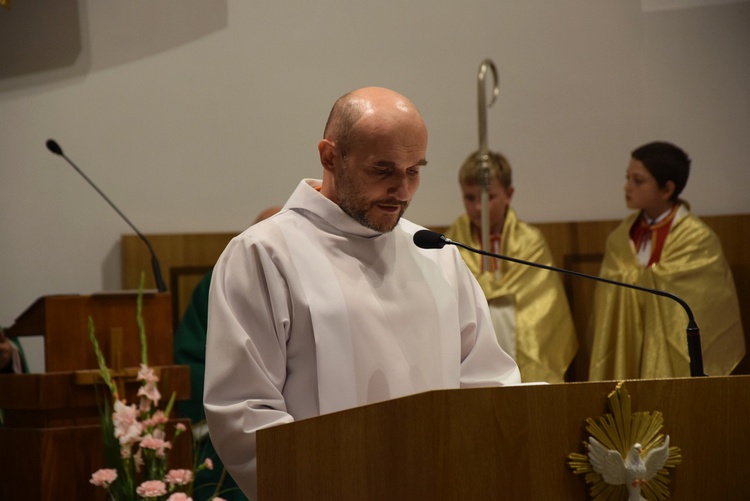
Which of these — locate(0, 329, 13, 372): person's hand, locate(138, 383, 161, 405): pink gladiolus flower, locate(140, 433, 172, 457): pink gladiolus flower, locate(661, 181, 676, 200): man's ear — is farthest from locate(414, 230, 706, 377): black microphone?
locate(661, 181, 676, 200): man's ear

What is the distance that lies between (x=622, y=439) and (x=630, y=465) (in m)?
0.05

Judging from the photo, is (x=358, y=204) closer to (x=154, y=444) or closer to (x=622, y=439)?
(x=622, y=439)

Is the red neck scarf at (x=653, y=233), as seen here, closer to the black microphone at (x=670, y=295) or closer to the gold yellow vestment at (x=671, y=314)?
the gold yellow vestment at (x=671, y=314)

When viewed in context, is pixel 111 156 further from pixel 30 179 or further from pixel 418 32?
pixel 418 32

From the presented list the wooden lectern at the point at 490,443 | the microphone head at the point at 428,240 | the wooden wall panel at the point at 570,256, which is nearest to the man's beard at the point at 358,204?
the microphone head at the point at 428,240

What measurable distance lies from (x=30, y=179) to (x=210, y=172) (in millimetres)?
999

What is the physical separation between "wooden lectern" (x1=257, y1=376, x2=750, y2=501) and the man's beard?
2.53ft

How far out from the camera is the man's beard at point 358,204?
2471 mm

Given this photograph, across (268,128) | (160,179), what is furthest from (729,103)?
(160,179)

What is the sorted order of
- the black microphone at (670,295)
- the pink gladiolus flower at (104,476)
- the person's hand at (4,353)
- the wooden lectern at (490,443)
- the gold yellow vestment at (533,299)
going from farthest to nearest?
the gold yellow vestment at (533,299) → the person's hand at (4,353) → the pink gladiolus flower at (104,476) → the black microphone at (670,295) → the wooden lectern at (490,443)

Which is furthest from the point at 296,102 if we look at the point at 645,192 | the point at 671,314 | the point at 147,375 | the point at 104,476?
the point at 104,476

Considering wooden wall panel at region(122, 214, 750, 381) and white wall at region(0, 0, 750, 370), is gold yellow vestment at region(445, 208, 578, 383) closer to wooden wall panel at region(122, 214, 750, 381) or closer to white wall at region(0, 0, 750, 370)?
wooden wall panel at region(122, 214, 750, 381)

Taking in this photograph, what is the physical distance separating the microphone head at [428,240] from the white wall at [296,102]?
3.96m

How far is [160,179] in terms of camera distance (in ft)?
19.8
